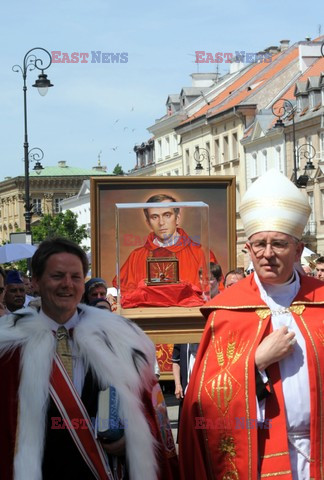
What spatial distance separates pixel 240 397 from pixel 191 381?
31 centimetres

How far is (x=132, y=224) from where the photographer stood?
1507 cm

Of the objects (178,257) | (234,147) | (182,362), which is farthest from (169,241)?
(234,147)

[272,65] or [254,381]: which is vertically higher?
[272,65]

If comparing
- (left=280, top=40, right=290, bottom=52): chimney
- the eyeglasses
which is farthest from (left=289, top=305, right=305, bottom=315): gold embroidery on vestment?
(left=280, top=40, right=290, bottom=52): chimney

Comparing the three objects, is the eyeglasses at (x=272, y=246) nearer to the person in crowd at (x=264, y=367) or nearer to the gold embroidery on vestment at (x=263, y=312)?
the person in crowd at (x=264, y=367)

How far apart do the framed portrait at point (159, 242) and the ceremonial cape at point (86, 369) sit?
501 centimetres

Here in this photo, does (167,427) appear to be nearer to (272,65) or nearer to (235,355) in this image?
(235,355)

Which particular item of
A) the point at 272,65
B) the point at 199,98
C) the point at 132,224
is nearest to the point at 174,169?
the point at 199,98

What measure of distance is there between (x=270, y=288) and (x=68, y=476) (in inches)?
48.8

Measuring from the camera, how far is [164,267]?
1388 cm

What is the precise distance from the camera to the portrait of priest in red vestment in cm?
1247

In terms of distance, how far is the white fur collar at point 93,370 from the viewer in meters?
5.12

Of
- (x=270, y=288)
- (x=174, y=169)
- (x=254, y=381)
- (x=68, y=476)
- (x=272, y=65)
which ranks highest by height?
(x=272, y=65)

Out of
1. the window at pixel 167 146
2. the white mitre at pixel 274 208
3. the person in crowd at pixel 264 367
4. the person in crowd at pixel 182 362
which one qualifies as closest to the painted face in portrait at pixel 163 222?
the person in crowd at pixel 182 362
